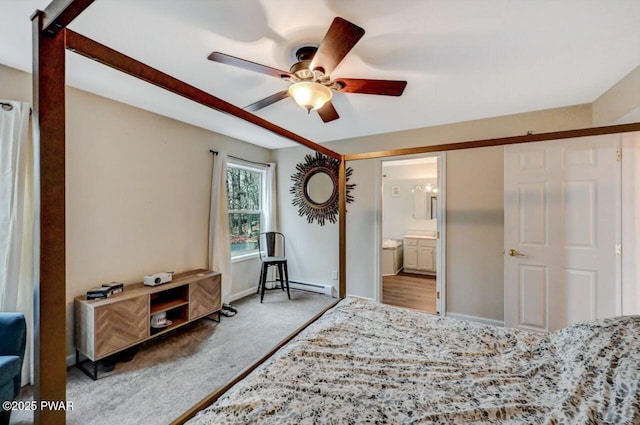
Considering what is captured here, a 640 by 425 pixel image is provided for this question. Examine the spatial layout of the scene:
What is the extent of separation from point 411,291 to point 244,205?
3.07m

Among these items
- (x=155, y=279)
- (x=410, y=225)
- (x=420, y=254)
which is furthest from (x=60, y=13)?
(x=410, y=225)

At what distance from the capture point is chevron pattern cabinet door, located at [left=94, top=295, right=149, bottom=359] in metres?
1.97

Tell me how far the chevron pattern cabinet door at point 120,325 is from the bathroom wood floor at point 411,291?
3011mm

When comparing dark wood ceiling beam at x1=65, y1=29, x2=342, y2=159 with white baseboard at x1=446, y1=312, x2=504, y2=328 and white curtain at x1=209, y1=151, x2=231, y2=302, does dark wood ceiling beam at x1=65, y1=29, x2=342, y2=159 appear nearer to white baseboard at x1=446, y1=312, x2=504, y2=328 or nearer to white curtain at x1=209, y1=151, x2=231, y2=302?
white curtain at x1=209, y1=151, x2=231, y2=302

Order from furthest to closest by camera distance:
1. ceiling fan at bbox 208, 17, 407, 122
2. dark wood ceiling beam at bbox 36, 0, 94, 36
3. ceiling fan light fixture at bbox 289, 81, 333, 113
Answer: ceiling fan light fixture at bbox 289, 81, 333, 113
ceiling fan at bbox 208, 17, 407, 122
dark wood ceiling beam at bbox 36, 0, 94, 36

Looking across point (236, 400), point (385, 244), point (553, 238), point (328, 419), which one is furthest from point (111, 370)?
point (385, 244)

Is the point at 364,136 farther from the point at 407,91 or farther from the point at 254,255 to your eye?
the point at 254,255

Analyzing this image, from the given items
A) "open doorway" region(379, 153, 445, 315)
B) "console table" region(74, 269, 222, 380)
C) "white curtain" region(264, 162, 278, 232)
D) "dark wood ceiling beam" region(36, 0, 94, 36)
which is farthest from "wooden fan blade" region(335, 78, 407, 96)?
"open doorway" region(379, 153, 445, 315)

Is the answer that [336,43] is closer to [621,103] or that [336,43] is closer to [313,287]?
[621,103]

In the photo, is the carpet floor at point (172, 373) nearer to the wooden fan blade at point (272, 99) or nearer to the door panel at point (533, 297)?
the wooden fan blade at point (272, 99)

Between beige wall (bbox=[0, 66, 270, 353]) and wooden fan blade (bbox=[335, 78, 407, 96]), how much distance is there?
2169mm

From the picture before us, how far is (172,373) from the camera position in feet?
6.77

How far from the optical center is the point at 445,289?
10.1 feet

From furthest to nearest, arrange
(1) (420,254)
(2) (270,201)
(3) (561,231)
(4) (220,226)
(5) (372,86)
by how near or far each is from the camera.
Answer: (1) (420,254), (2) (270,201), (4) (220,226), (3) (561,231), (5) (372,86)
